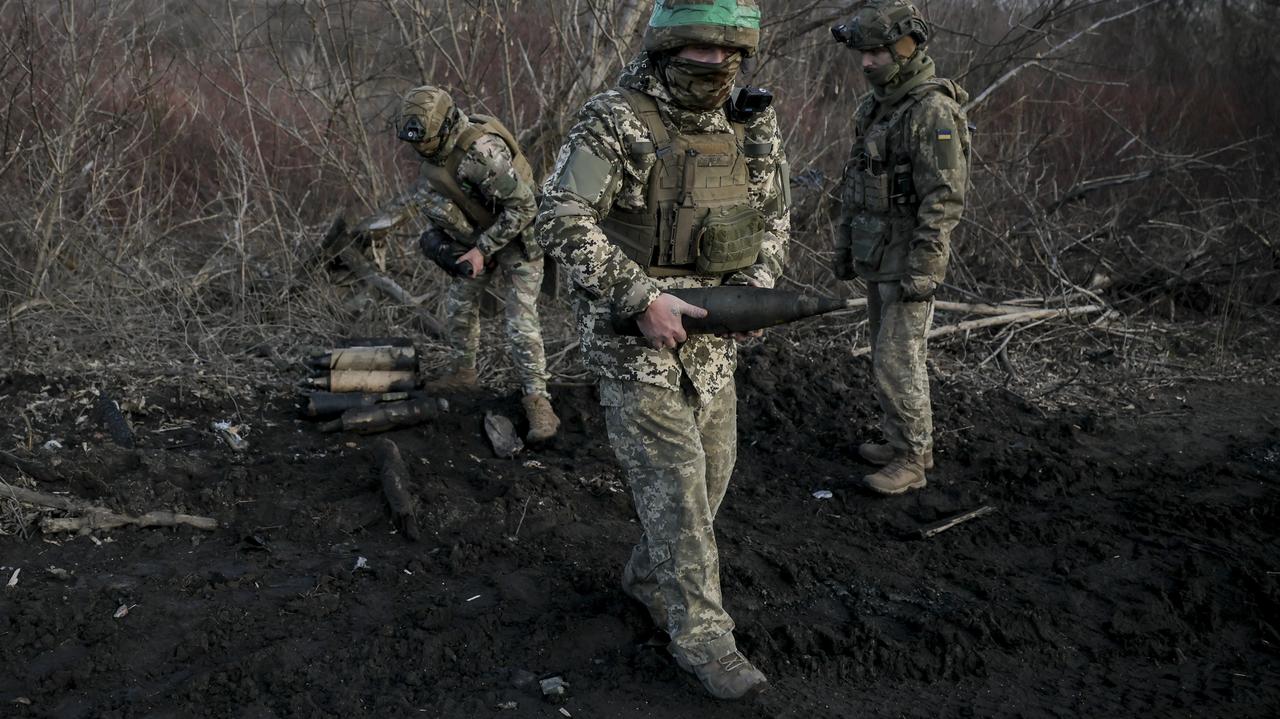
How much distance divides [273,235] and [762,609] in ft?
18.0

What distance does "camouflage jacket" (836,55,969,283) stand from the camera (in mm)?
4695

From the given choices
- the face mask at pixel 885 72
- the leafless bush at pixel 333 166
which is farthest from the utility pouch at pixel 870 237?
the leafless bush at pixel 333 166

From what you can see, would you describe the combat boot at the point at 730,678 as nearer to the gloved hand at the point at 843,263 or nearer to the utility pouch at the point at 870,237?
the utility pouch at the point at 870,237

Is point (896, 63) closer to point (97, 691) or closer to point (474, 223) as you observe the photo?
point (474, 223)

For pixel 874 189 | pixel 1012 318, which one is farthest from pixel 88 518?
pixel 1012 318

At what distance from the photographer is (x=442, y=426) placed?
5.68m

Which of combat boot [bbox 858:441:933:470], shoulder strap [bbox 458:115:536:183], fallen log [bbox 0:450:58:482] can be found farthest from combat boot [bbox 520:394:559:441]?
fallen log [bbox 0:450:58:482]

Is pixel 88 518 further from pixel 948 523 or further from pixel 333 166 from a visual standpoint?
pixel 333 166

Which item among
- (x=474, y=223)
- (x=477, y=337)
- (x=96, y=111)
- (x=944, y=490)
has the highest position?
(x=96, y=111)

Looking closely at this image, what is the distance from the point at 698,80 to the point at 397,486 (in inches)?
99.1

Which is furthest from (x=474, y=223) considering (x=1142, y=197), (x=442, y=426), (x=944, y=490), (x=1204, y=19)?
(x=1204, y=19)

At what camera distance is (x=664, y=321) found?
9.34 ft

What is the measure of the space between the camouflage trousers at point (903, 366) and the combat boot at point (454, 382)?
7.71 feet

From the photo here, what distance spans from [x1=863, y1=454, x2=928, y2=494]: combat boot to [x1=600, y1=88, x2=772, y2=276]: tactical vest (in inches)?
84.4
